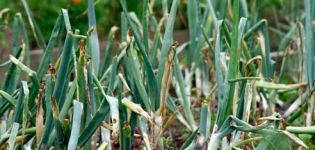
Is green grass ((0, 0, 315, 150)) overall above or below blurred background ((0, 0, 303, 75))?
below

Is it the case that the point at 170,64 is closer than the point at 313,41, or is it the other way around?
the point at 170,64

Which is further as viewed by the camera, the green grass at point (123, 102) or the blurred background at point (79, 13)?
the blurred background at point (79, 13)

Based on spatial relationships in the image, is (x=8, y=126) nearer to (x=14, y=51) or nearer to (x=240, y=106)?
(x=14, y=51)

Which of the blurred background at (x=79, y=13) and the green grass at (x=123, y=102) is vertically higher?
the blurred background at (x=79, y=13)

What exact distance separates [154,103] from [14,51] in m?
0.57

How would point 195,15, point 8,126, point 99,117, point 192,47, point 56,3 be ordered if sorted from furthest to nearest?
point 56,3, point 192,47, point 195,15, point 8,126, point 99,117

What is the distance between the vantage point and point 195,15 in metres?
2.49

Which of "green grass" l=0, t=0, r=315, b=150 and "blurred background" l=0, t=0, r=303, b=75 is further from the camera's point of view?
"blurred background" l=0, t=0, r=303, b=75

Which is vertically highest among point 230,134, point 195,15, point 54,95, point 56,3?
point 56,3

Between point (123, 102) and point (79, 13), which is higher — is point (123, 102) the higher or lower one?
the lower one

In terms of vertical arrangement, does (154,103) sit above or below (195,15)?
below

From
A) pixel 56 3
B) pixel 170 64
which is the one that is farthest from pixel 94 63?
pixel 56 3

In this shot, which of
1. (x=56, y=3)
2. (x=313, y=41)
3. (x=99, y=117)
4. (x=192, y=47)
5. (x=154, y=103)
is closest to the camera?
(x=99, y=117)

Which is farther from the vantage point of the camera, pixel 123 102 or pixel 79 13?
pixel 79 13
